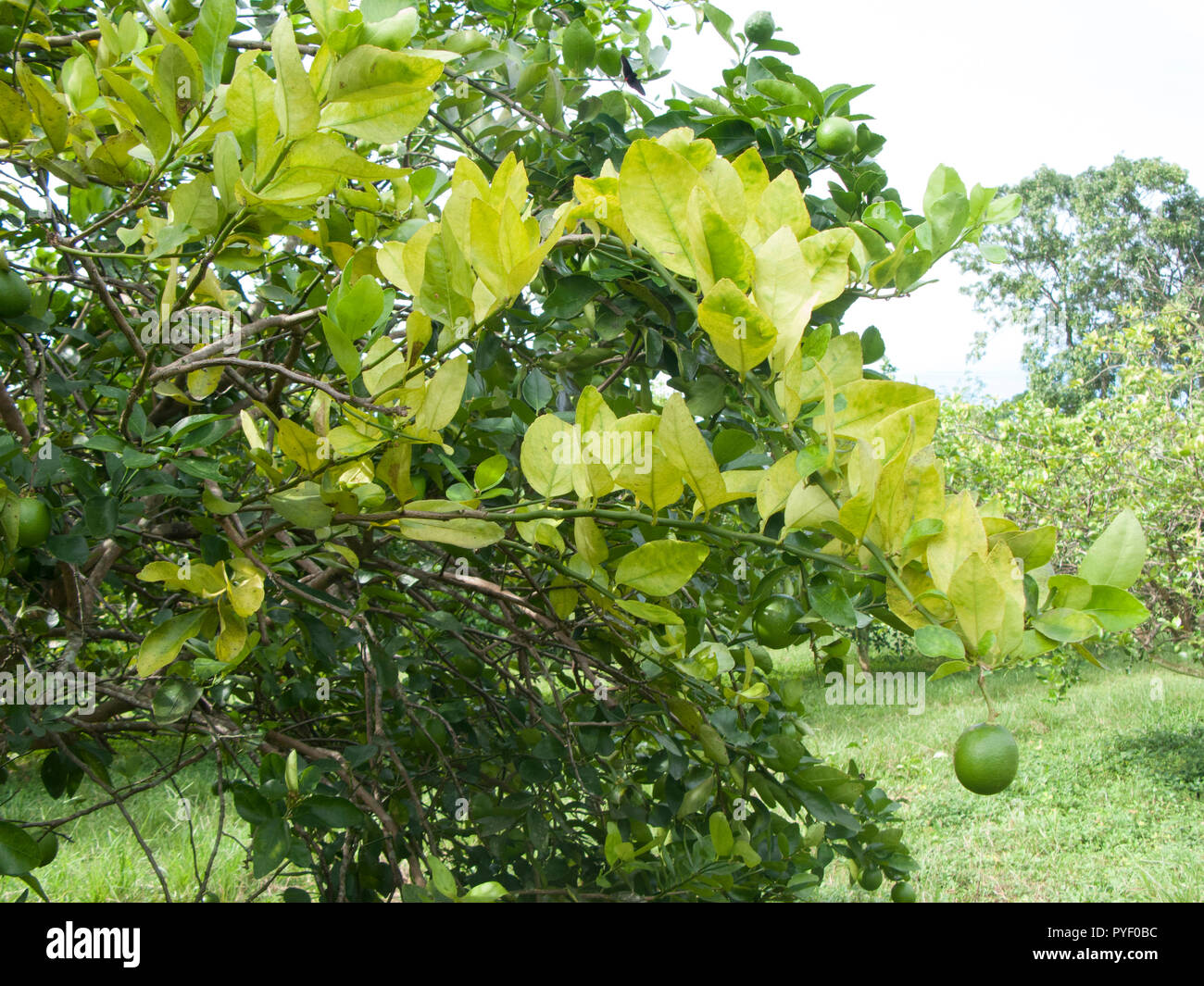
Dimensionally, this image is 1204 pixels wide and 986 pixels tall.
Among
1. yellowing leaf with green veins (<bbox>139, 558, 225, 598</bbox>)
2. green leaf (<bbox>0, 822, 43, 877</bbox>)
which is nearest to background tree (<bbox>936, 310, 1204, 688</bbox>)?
yellowing leaf with green veins (<bbox>139, 558, 225, 598</bbox>)

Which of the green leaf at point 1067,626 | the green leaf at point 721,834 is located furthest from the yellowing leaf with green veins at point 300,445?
the green leaf at point 721,834

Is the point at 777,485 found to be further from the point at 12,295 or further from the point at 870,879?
the point at 870,879

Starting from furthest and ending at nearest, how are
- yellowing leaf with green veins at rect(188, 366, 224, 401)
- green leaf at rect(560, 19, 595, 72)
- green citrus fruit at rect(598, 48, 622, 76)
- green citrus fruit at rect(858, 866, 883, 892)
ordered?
green citrus fruit at rect(858, 866, 883, 892) → green citrus fruit at rect(598, 48, 622, 76) → green leaf at rect(560, 19, 595, 72) → yellowing leaf with green veins at rect(188, 366, 224, 401)

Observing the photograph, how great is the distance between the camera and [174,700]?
94 cm

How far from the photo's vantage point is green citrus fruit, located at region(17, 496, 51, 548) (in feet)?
2.69

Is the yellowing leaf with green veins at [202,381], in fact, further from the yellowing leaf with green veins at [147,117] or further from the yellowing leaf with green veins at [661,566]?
the yellowing leaf with green veins at [661,566]

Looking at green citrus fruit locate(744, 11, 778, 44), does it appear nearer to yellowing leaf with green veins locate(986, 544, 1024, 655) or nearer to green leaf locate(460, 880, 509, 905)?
yellowing leaf with green veins locate(986, 544, 1024, 655)

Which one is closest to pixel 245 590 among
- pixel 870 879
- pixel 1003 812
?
pixel 870 879

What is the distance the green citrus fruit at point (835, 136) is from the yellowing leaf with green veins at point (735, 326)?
500 millimetres

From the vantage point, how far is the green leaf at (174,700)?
0.91m

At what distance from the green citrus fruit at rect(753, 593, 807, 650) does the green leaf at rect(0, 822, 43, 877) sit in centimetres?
66

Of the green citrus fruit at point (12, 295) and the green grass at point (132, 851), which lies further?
the green grass at point (132, 851)
